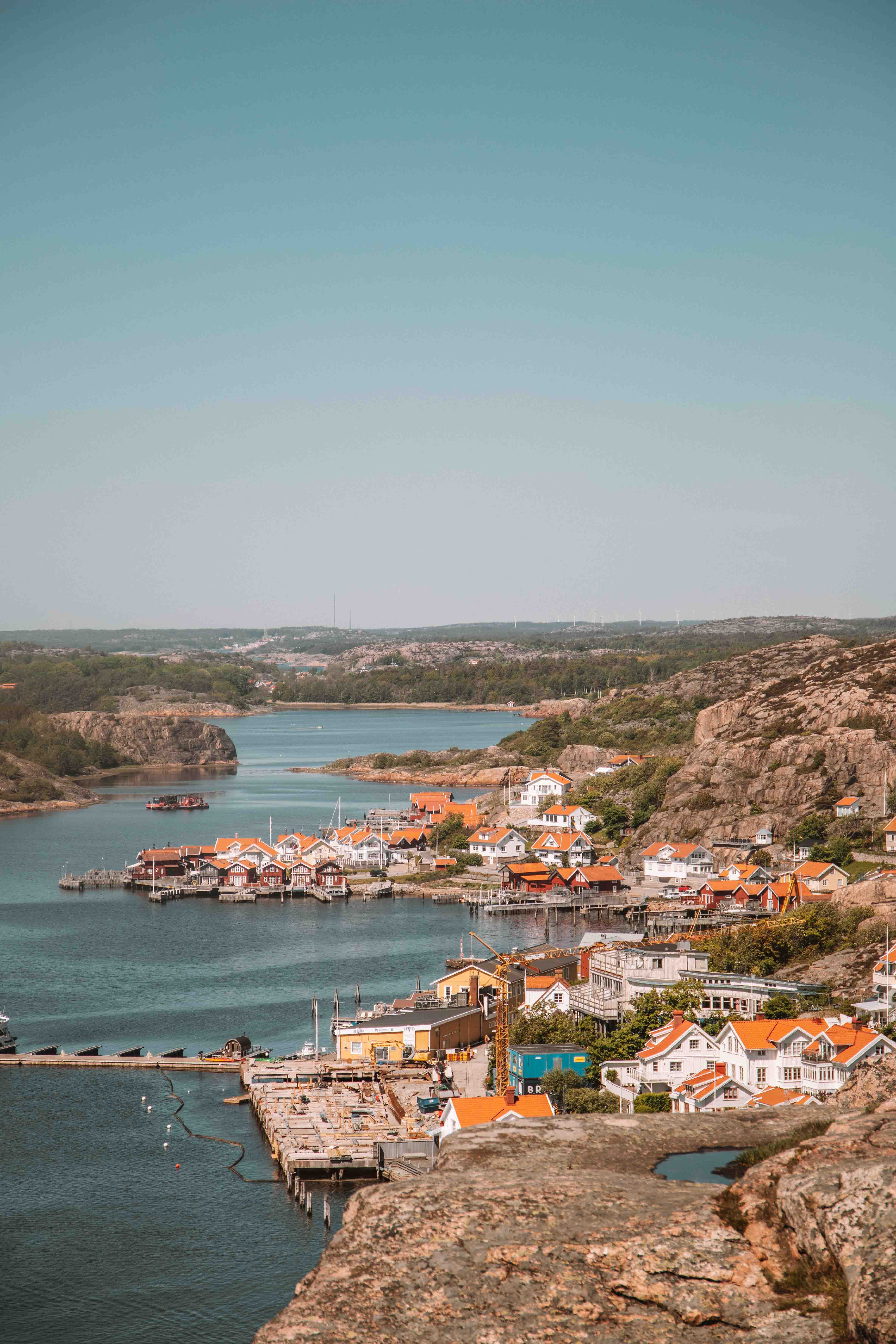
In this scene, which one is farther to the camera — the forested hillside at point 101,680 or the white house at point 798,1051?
the forested hillside at point 101,680

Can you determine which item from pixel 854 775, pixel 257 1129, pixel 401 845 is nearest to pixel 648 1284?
pixel 257 1129

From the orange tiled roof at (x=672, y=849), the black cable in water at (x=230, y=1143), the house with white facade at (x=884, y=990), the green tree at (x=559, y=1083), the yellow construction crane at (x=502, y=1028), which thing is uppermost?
the house with white facade at (x=884, y=990)

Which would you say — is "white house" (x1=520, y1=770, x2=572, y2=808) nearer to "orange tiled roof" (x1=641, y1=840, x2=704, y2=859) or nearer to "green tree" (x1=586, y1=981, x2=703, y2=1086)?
"orange tiled roof" (x1=641, y1=840, x2=704, y2=859)

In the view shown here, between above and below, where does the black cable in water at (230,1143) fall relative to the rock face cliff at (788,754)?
below

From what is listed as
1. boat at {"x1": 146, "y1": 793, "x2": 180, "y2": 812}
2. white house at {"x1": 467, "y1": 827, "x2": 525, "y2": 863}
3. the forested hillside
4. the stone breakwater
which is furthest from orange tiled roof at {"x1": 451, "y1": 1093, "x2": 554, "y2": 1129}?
the forested hillside

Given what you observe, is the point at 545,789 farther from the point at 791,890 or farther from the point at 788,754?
the point at 791,890

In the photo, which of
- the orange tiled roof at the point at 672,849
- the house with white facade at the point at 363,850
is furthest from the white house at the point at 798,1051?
the house with white facade at the point at 363,850

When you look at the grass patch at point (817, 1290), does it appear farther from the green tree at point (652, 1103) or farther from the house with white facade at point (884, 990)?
the house with white facade at point (884, 990)

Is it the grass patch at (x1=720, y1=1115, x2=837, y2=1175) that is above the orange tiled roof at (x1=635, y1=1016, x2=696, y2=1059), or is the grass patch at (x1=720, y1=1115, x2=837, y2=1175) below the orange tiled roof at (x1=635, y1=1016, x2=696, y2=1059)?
above
